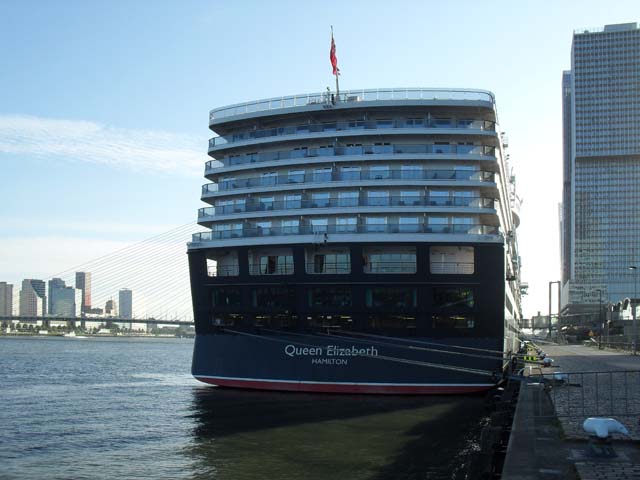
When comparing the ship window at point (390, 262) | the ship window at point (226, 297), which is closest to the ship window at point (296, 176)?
the ship window at point (390, 262)

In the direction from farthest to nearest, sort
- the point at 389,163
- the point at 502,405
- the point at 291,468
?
the point at 389,163 → the point at 502,405 → the point at 291,468

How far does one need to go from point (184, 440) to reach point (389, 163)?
1583 cm

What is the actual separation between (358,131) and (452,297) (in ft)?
29.0

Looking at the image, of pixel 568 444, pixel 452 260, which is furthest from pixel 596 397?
pixel 452 260

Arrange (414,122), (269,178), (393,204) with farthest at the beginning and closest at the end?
(269,178) → (414,122) → (393,204)

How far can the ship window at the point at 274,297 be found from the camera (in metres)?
32.6

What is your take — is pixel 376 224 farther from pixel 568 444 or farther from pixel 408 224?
pixel 568 444

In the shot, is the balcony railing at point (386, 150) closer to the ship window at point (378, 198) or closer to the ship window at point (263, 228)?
the ship window at point (378, 198)

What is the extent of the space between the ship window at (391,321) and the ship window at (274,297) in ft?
12.0

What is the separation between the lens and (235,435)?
2475 cm

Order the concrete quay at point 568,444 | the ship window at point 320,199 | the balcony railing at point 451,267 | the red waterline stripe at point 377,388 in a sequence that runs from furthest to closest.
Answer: the ship window at point 320,199, the balcony railing at point 451,267, the red waterline stripe at point 377,388, the concrete quay at point 568,444

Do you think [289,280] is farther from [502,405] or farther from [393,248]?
[502,405]

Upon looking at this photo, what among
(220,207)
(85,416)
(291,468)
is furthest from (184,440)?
(220,207)

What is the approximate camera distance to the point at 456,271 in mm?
31625
